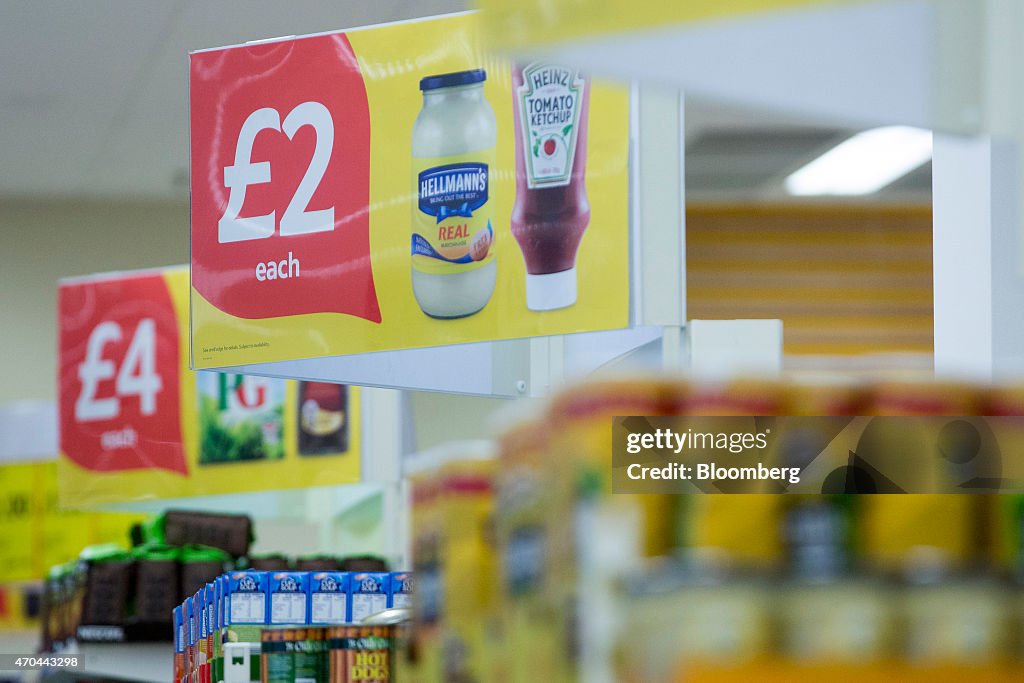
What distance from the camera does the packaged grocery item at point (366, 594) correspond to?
6.35ft

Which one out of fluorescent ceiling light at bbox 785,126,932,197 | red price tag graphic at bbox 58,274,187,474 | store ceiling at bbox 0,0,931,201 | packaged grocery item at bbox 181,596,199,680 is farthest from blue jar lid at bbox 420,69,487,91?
fluorescent ceiling light at bbox 785,126,932,197

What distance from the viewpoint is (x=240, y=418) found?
441cm

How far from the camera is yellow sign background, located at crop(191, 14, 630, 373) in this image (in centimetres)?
208

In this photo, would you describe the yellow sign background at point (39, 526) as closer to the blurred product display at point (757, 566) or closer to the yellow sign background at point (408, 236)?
the yellow sign background at point (408, 236)

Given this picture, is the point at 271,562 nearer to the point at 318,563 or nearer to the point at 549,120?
the point at 318,563

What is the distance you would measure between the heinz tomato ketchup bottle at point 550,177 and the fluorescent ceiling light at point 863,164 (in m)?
5.63

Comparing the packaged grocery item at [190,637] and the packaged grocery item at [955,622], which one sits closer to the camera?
the packaged grocery item at [955,622]

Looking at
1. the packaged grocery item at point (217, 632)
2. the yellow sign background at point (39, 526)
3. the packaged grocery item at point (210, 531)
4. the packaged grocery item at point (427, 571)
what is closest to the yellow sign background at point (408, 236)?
the packaged grocery item at point (217, 632)

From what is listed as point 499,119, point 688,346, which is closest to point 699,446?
point 688,346

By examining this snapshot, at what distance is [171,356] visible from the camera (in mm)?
4582

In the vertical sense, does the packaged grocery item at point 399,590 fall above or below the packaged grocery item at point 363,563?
above

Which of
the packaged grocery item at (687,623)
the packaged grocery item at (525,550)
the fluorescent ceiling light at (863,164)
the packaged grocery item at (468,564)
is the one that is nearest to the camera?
the packaged grocery item at (687,623)

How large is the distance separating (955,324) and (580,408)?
0.88 metres

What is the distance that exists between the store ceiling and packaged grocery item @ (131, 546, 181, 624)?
2.60 m
